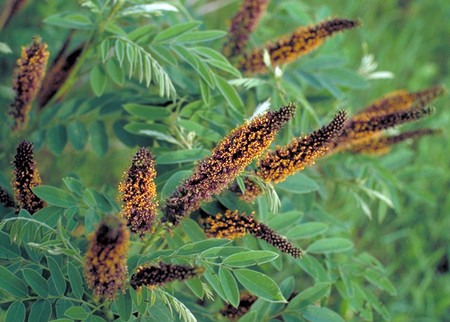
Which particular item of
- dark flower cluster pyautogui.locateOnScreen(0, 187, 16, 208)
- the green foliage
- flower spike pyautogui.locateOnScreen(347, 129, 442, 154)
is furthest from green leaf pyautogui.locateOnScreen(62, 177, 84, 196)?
flower spike pyautogui.locateOnScreen(347, 129, 442, 154)

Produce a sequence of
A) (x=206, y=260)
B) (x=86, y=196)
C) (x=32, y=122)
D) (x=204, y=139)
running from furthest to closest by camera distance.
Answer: (x=32, y=122) → (x=204, y=139) → (x=86, y=196) → (x=206, y=260)

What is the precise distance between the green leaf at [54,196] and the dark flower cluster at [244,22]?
2.90 ft

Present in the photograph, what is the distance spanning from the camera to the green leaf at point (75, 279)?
158 cm

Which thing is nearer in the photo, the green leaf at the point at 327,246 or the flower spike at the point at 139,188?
the flower spike at the point at 139,188

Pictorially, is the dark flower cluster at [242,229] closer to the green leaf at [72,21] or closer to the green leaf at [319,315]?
the green leaf at [319,315]

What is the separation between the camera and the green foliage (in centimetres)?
162

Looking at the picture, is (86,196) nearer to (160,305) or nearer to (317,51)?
(160,305)

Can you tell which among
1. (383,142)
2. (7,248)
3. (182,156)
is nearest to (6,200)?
(7,248)

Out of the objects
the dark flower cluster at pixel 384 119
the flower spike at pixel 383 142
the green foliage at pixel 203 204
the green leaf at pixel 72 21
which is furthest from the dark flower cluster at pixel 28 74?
the flower spike at pixel 383 142

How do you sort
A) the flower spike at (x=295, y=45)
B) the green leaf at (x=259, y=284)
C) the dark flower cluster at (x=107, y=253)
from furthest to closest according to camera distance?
the flower spike at (x=295, y=45), the green leaf at (x=259, y=284), the dark flower cluster at (x=107, y=253)

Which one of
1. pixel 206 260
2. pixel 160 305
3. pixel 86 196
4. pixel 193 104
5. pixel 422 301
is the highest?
pixel 193 104

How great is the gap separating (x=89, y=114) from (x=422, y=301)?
2014 millimetres

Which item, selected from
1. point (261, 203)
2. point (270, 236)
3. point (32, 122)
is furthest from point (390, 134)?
point (32, 122)

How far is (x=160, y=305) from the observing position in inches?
65.1
